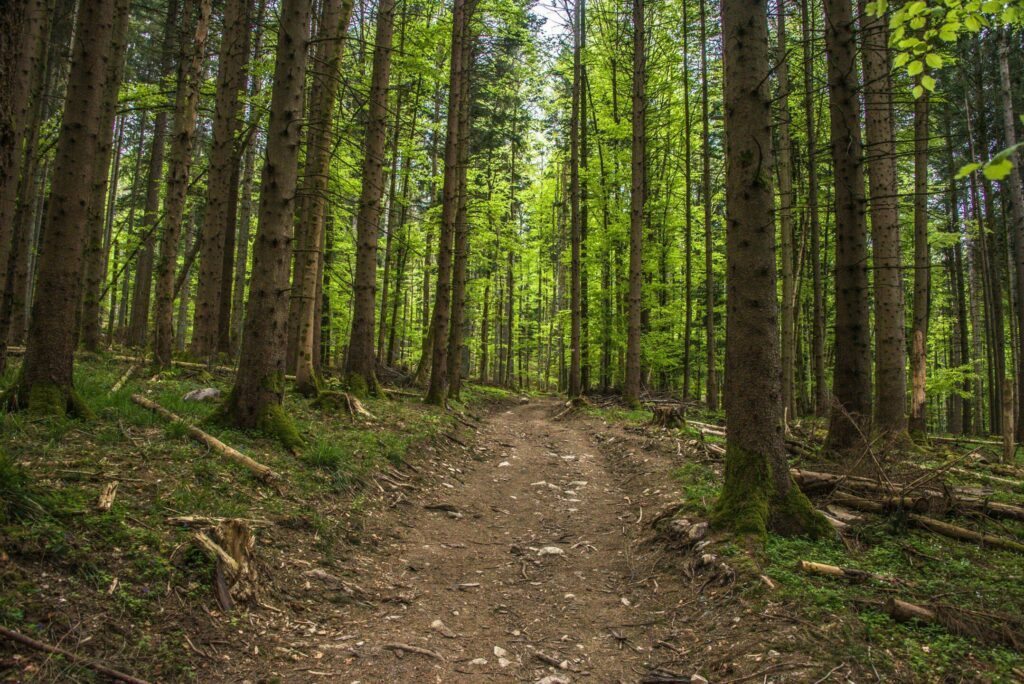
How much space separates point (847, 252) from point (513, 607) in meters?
6.92

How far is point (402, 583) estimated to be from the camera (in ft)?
16.4

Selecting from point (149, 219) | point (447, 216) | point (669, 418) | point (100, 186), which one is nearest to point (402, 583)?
point (669, 418)

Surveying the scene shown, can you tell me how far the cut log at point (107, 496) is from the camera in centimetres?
389

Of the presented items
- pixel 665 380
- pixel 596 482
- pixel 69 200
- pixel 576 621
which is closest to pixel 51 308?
pixel 69 200

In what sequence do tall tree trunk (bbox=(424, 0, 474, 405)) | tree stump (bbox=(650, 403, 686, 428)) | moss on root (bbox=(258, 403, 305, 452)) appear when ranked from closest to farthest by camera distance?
moss on root (bbox=(258, 403, 305, 452)) < tree stump (bbox=(650, 403, 686, 428)) < tall tree trunk (bbox=(424, 0, 474, 405))

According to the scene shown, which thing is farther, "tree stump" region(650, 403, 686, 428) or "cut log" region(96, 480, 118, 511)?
"tree stump" region(650, 403, 686, 428)

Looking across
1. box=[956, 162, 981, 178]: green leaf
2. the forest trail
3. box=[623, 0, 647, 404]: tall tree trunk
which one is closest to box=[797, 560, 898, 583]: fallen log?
the forest trail

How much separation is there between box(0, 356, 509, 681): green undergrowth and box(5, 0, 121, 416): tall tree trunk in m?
0.45

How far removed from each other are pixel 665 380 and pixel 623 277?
7198mm

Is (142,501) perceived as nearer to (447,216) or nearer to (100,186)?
(100,186)

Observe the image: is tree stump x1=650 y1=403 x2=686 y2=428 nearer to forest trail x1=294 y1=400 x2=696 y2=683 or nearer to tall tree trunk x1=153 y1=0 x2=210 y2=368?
forest trail x1=294 y1=400 x2=696 y2=683

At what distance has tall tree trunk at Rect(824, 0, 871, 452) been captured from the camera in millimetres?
7688

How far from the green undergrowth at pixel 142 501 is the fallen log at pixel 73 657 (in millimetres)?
117

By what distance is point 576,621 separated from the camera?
14.6 feet
